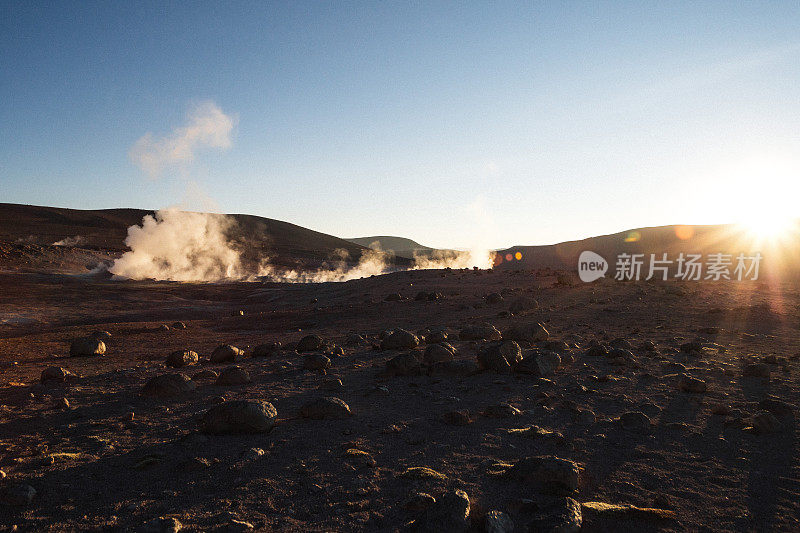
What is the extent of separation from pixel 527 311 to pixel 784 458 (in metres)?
9.48

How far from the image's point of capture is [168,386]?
5.81m

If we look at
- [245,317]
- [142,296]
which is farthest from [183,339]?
[142,296]

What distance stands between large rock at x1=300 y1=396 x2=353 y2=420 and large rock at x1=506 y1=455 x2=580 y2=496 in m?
2.07

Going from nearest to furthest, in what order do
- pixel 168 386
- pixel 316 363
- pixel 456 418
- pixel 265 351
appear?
1. pixel 456 418
2. pixel 168 386
3. pixel 316 363
4. pixel 265 351

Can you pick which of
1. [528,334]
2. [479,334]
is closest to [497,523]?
[528,334]

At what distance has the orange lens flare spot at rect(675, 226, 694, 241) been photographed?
142 feet

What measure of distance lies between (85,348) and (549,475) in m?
9.59

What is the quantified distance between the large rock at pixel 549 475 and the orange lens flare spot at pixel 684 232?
1845 inches

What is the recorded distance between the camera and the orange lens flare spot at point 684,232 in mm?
43250

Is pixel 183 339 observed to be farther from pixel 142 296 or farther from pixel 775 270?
pixel 775 270

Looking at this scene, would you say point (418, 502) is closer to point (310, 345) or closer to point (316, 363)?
point (316, 363)

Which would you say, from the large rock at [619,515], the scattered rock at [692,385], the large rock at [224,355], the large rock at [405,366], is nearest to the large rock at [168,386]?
the large rock at [224,355]

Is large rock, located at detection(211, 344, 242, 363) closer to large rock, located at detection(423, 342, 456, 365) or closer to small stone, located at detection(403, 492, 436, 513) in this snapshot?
large rock, located at detection(423, 342, 456, 365)

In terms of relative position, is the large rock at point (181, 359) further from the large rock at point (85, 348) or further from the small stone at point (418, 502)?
the small stone at point (418, 502)
